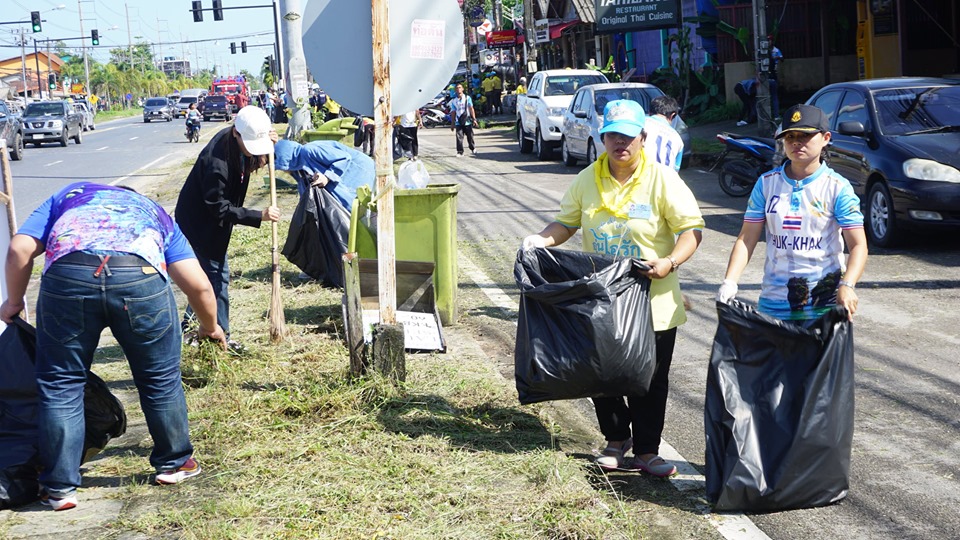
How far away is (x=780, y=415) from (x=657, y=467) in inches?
28.5

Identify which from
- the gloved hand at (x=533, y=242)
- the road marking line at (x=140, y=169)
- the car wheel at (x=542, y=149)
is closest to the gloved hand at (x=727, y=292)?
the gloved hand at (x=533, y=242)

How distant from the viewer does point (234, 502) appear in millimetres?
4289

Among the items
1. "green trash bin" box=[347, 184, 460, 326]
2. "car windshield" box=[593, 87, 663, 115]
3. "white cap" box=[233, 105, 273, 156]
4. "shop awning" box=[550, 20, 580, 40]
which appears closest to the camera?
"white cap" box=[233, 105, 273, 156]

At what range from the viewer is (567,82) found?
2383 centimetres

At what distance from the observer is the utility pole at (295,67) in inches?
617

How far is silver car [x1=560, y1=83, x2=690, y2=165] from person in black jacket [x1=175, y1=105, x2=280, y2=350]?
12.1 metres

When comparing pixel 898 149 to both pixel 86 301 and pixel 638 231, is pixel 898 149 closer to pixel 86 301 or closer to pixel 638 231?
pixel 638 231

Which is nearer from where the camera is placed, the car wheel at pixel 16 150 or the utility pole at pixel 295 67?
the utility pole at pixel 295 67

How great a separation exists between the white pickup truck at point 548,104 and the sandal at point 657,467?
18.2 metres

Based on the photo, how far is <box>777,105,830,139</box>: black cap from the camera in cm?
453

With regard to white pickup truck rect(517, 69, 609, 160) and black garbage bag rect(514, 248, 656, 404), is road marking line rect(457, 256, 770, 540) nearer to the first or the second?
black garbage bag rect(514, 248, 656, 404)

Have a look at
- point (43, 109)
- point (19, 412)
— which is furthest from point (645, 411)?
point (43, 109)

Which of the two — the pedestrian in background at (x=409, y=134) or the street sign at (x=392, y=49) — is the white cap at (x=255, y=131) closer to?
the street sign at (x=392, y=49)


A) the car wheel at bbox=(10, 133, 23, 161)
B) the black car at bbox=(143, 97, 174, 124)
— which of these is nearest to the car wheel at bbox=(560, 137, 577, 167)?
the car wheel at bbox=(10, 133, 23, 161)
